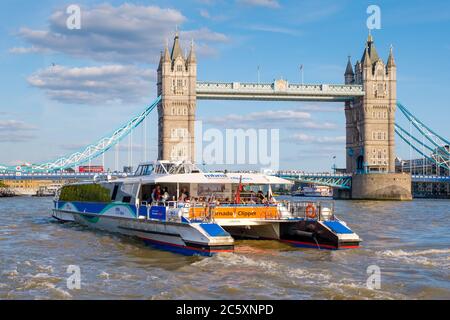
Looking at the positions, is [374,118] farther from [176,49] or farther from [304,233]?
[304,233]

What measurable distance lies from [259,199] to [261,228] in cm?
92

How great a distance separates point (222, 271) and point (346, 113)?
86914 mm

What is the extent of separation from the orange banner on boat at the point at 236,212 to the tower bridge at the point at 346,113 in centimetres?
6441

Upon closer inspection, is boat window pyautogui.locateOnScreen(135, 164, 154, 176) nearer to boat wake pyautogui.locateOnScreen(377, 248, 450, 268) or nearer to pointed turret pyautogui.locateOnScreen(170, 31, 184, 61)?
boat wake pyautogui.locateOnScreen(377, 248, 450, 268)

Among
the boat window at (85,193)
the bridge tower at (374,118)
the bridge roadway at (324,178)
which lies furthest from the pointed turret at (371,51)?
the boat window at (85,193)

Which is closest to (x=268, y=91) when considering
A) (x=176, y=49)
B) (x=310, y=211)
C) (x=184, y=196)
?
(x=176, y=49)

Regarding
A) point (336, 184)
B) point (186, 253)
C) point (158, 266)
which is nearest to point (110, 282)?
point (158, 266)

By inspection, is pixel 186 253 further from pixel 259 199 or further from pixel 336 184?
pixel 336 184

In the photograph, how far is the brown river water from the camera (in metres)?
12.7

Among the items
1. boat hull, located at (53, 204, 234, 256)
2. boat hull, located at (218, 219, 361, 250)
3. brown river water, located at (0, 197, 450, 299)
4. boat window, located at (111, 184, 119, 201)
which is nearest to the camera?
brown river water, located at (0, 197, 450, 299)

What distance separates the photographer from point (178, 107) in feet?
292

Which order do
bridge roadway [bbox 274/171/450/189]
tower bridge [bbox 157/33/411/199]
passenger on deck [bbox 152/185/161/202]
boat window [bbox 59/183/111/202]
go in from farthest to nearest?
bridge roadway [bbox 274/171/450/189] → tower bridge [bbox 157/33/411/199] → boat window [bbox 59/183/111/202] → passenger on deck [bbox 152/185/161/202]

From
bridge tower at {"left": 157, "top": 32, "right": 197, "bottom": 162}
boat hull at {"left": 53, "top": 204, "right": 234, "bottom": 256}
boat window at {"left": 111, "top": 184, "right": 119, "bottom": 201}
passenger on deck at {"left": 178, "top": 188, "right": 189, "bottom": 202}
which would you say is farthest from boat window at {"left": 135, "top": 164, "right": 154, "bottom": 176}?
bridge tower at {"left": 157, "top": 32, "right": 197, "bottom": 162}
